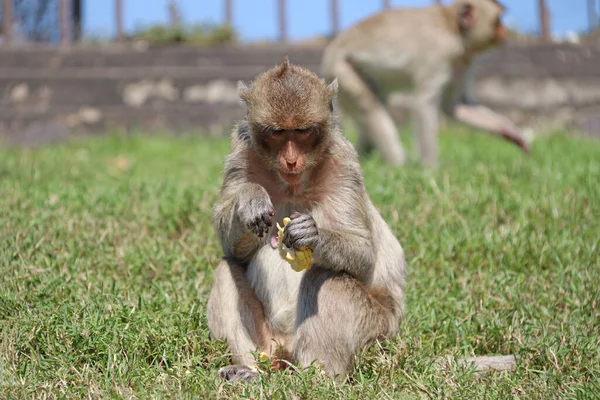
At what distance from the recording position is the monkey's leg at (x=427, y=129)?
9966 mm

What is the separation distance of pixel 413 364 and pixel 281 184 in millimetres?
1108

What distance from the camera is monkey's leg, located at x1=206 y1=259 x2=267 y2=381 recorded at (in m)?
4.14

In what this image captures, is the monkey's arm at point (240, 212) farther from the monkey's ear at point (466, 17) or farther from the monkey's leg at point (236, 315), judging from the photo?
the monkey's ear at point (466, 17)

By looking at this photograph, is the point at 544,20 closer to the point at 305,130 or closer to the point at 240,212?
the point at 305,130

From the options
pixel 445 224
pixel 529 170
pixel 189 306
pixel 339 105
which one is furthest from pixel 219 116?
pixel 189 306

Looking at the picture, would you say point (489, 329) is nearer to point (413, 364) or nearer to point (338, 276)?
point (413, 364)

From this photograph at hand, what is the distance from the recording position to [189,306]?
15.4 feet

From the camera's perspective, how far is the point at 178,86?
1355cm

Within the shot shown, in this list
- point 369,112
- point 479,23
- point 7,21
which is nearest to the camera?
point 369,112

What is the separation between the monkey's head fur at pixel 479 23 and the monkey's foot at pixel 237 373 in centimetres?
749

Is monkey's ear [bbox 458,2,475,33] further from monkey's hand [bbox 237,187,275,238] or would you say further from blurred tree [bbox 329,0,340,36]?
monkey's hand [bbox 237,187,275,238]

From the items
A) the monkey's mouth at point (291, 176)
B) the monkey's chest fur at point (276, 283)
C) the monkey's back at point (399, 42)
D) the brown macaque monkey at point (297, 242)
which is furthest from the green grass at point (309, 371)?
the monkey's back at point (399, 42)

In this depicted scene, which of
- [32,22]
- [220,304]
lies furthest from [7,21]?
[220,304]

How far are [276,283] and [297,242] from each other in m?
0.47
